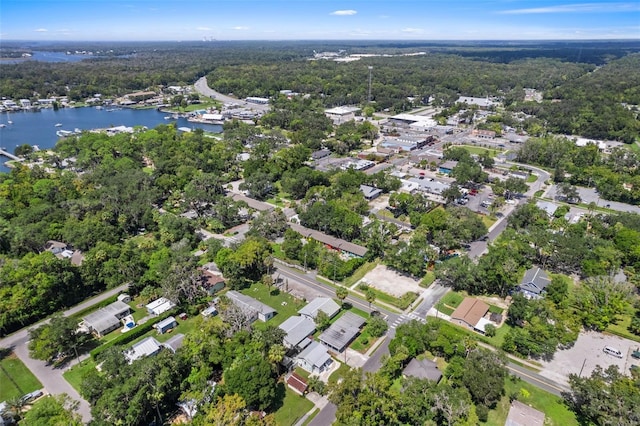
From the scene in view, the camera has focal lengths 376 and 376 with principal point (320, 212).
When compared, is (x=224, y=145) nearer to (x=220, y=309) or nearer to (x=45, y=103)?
(x=220, y=309)

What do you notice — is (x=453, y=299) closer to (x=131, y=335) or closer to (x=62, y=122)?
(x=131, y=335)

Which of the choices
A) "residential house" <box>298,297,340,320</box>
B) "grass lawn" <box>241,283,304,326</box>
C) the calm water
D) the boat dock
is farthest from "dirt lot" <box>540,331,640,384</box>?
the boat dock

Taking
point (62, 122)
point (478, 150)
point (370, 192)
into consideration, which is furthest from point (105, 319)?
point (62, 122)

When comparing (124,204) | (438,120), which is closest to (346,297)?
(124,204)

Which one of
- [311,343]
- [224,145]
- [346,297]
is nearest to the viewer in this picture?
[311,343]

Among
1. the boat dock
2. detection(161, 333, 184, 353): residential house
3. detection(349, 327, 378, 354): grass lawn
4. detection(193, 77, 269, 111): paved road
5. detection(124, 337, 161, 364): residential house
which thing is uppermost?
Answer: detection(193, 77, 269, 111): paved road

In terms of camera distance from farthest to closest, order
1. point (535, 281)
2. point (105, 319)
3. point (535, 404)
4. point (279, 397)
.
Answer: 1. point (535, 281)
2. point (105, 319)
3. point (279, 397)
4. point (535, 404)

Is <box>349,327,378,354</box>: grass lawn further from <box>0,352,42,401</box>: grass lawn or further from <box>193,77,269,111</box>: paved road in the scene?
<box>193,77,269,111</box>: paved road
